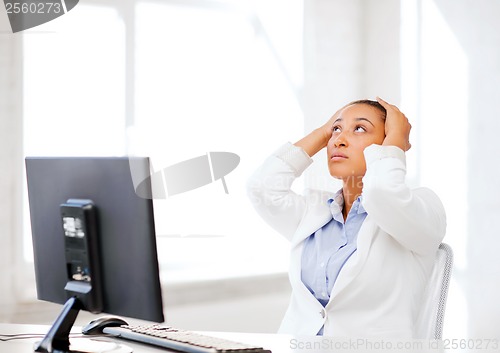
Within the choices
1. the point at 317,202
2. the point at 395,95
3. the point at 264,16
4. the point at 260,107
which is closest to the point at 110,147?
the point at 260,107

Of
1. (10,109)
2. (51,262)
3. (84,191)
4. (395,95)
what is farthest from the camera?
(395,95)

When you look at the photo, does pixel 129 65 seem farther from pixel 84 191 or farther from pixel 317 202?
pixel 84 191

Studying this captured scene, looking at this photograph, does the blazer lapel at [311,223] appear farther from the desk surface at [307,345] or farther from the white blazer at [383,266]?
the desk surface at [307,345]

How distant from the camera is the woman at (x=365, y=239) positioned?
188 centimetres

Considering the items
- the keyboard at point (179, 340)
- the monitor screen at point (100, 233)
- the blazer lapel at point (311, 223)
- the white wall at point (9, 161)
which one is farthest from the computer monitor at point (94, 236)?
the white wall at point (9, 161)

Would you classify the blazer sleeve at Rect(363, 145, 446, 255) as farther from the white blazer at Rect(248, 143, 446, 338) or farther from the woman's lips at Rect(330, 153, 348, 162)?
the woman's lips at Rect(330, 153, 348, 162)

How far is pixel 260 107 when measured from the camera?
3.93 meters

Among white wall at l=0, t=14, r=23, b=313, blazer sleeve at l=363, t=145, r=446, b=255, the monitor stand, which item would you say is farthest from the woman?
white wall at l=0, t=14, r=23, b=313

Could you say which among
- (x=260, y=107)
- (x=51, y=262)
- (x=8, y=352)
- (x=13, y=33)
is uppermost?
(x=13, y=33)

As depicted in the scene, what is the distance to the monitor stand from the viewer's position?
1.46m

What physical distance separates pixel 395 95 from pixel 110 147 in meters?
1.82

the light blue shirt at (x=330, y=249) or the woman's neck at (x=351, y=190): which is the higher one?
the woman's neck at (x=351, y=190)

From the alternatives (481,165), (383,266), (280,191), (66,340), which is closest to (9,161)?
(280,191)

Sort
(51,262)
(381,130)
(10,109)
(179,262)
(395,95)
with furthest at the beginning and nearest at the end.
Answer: (395,95) → (179,262) → (10,109) → (381,130) → (51,262)
